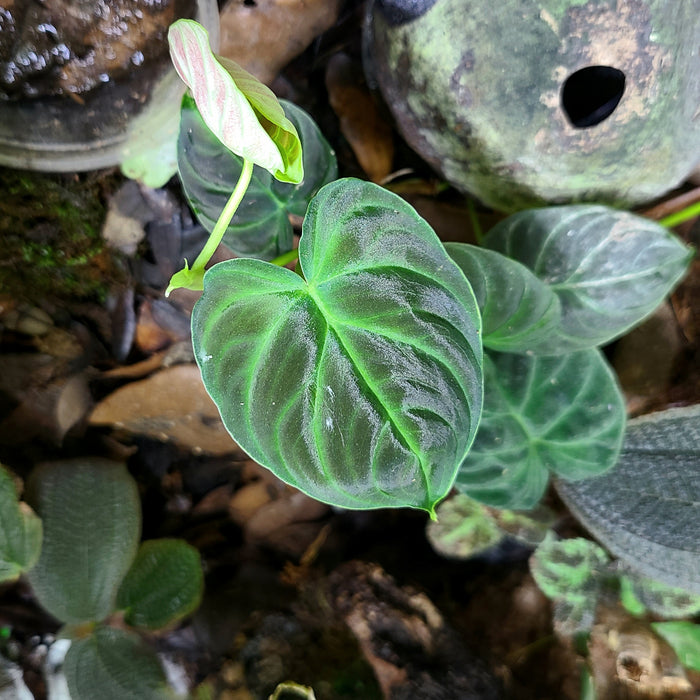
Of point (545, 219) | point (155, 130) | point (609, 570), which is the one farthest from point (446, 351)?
point (609, 570)

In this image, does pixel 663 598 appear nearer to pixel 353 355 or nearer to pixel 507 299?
pixel 507 299

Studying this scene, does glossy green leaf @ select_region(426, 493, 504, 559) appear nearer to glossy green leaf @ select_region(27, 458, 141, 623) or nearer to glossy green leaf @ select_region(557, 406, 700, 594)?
glossy green leaf @ select_region(557, 406, 700, 594)

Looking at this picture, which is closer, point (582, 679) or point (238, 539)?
point (582, 679)

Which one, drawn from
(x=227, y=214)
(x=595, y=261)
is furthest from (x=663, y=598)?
(x=227, y=214)

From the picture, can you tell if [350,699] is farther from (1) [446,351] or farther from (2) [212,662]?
(1) [446,351]

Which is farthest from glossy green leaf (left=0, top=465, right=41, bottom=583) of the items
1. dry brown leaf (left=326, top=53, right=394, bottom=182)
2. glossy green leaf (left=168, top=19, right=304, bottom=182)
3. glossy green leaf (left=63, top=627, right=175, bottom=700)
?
dry brown leaf (left=326, top=53, right=394, bottom=182)
